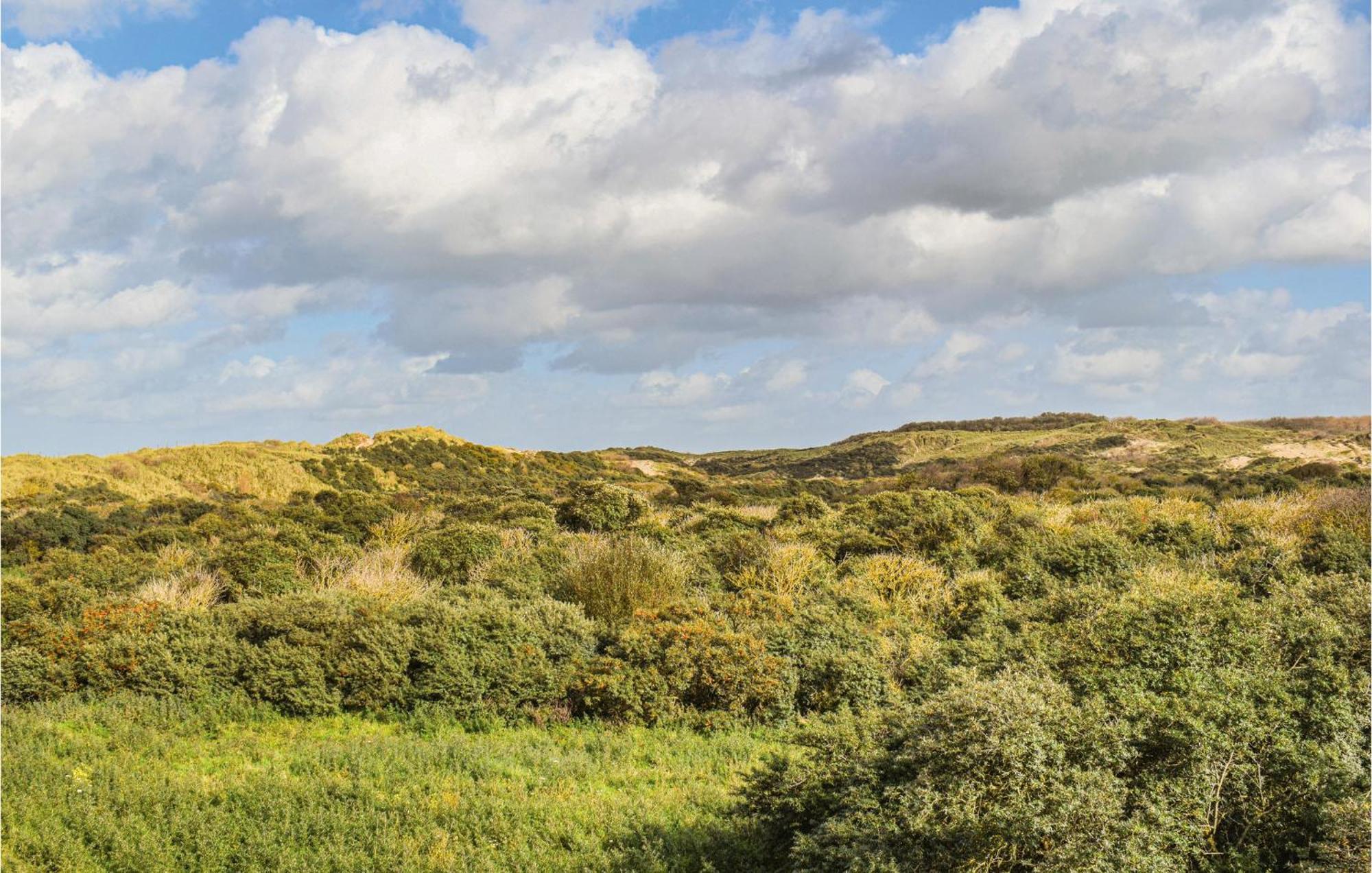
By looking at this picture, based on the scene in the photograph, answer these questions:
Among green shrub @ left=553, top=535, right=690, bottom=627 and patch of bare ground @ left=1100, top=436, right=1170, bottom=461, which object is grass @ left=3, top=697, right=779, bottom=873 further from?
patch of bare ground @ left=1100, top=436, right=1170, bottom=461

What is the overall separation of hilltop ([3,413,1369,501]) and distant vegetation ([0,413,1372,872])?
14.7m

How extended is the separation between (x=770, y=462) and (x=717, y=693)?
63.1m

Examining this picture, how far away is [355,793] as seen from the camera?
756 centimetres

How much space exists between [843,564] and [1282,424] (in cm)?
6958

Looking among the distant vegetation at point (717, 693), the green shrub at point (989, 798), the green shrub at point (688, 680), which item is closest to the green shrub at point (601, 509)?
the distant vegetation at point (717, 693)

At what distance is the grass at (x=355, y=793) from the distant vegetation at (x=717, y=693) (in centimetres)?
4

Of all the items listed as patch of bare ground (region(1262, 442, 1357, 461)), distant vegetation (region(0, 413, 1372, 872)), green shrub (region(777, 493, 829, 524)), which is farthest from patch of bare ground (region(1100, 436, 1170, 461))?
green shrub (region(777, 493, 829, 524))

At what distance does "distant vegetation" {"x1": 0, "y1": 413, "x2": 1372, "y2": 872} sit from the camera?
4.90m

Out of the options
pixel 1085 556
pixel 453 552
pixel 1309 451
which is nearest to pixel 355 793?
pixel 453 552

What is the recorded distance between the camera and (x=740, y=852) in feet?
19.9

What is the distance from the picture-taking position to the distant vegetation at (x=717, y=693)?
16.1ft

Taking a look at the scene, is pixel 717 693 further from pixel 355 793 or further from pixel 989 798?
pixel 989 798

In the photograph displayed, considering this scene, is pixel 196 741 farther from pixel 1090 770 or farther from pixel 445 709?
pixel 1090 770

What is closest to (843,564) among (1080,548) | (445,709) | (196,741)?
(1080,548)
